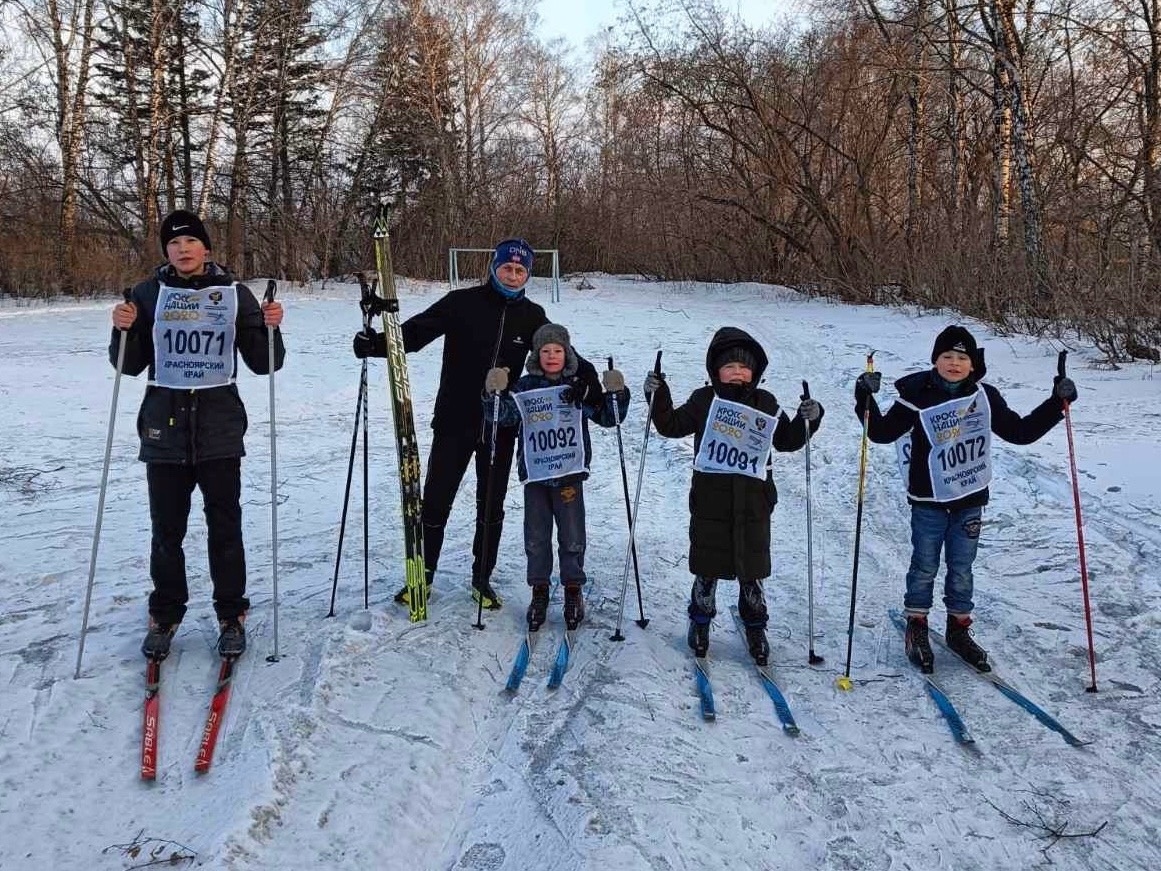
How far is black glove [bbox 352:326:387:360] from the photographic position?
4.66 m

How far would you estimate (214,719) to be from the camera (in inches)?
141

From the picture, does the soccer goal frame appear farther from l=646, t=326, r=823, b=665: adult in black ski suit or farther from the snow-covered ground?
l=646, t=326, r=823, b=665: adult in black ski suit

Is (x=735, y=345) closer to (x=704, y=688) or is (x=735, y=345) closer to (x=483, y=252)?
(x=704, y=688)

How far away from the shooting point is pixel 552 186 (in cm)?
3241

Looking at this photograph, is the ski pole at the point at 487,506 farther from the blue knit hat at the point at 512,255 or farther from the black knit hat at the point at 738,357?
the black knit hat at the point at 738,357

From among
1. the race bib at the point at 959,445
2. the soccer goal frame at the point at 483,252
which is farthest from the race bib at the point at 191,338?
the soccer goal frame at the point at 483,252

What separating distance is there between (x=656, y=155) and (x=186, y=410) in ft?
88.1

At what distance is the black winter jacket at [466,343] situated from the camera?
474 centimetres

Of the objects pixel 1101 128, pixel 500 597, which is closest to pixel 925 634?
pixel 500 597

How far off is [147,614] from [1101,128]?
1564 cm

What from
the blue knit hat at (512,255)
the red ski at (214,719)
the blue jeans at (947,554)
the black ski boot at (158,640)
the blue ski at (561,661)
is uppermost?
the blue knit hat at (512,255)

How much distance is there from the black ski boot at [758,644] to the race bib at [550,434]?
1.25 m

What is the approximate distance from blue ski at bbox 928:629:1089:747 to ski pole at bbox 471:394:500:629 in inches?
99.7

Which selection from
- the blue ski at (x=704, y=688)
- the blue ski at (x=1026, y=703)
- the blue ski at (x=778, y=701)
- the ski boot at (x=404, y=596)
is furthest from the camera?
the ski boot at (x=404, y=596)
